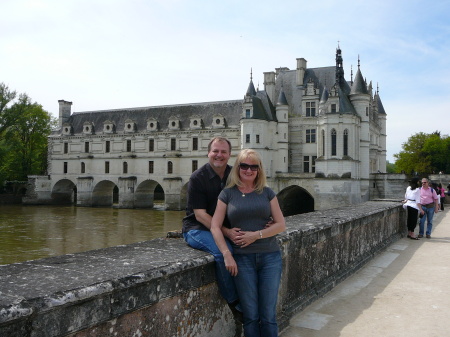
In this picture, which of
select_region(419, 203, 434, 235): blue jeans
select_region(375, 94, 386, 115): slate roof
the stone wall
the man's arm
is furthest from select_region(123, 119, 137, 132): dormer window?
the man's arm

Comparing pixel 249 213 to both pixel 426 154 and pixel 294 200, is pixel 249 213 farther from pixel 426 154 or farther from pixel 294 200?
pixel 426 154

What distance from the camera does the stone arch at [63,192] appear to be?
48.6 m

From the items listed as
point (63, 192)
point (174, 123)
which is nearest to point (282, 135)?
point (174, 123)

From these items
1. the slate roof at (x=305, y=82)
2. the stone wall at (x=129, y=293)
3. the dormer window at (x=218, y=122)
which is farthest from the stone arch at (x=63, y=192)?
the stone wall at (x=129, y=293)

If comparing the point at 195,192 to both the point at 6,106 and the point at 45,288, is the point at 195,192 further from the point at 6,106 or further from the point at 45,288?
the point at 6,106

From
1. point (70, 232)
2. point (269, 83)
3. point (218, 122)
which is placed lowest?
point (70, 232)

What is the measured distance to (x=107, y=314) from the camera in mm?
2332

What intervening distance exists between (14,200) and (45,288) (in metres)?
52.0

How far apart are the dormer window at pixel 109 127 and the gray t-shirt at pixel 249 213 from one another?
45.8 meters

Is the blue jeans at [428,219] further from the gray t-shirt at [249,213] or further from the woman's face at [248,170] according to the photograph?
the woman's face at [248,170]

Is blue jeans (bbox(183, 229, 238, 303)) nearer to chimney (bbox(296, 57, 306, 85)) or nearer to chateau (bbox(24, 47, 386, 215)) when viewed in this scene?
chateau (bbox(24, 47, 386, 215))

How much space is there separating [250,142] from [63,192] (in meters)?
24.6

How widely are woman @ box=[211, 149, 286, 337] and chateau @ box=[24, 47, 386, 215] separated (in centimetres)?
3213

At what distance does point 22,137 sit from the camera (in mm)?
52031
